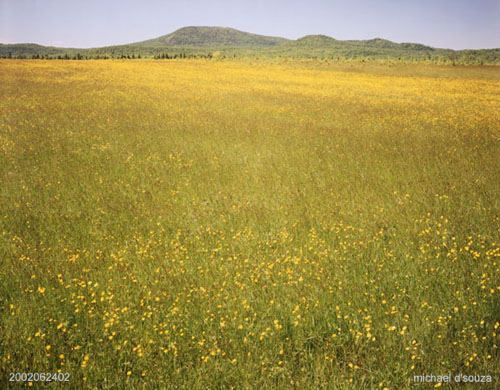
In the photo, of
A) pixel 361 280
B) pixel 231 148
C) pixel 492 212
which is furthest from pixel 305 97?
pixel 361 280

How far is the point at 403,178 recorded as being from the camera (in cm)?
751

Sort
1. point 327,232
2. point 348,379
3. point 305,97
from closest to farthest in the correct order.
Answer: point 348,379 → point 327,232 → point 305,97

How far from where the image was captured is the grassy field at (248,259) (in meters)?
3.01

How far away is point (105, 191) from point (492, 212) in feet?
26.0

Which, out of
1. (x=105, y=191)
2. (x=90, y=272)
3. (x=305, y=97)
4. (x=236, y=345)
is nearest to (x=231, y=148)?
(x=105, y=191)

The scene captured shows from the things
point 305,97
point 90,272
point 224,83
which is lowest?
point 90,272

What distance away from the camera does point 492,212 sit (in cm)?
568

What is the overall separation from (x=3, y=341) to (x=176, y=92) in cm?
1969

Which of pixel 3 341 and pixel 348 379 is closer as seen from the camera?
pixel 348 379

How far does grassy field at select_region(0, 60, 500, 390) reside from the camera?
301cm

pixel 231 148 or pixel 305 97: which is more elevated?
pixel 305 97

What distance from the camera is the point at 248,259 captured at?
14.8 feet

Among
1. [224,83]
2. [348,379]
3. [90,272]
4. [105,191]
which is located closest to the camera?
[348,379]

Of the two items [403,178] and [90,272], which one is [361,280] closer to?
[90,272]
